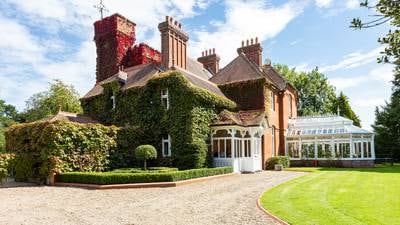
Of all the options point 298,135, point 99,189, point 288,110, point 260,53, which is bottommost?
point 99,189

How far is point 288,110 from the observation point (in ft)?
103

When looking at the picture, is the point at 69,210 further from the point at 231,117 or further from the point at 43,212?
the point at 231,117

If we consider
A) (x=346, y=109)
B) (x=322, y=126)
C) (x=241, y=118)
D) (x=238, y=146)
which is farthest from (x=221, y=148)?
(x=346, y=109)

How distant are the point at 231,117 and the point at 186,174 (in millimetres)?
7378

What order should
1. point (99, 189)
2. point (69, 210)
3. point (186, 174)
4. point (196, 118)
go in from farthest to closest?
point (196, 118)
point (186, 174)
point (99, 189)
point (69, 210)

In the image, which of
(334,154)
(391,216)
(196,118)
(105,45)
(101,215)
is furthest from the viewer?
(105,45)

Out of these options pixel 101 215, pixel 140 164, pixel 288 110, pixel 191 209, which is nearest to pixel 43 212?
pixel 101 215

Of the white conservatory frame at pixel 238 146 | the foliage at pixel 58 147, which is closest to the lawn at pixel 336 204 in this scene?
the white conservatory frame at pixel 238 146

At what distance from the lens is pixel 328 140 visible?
27.3 metres

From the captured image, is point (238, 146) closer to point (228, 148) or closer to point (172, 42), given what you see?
point (228, 148)

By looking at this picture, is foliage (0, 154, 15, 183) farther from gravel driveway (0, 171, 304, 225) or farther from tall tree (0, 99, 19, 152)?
tall tree (0, 99, 19, 152)

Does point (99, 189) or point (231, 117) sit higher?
point (231, 117)

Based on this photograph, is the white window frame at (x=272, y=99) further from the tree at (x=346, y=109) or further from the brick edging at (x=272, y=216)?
the tree at (x=346, y=109)

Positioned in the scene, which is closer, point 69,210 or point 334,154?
point 69,210
